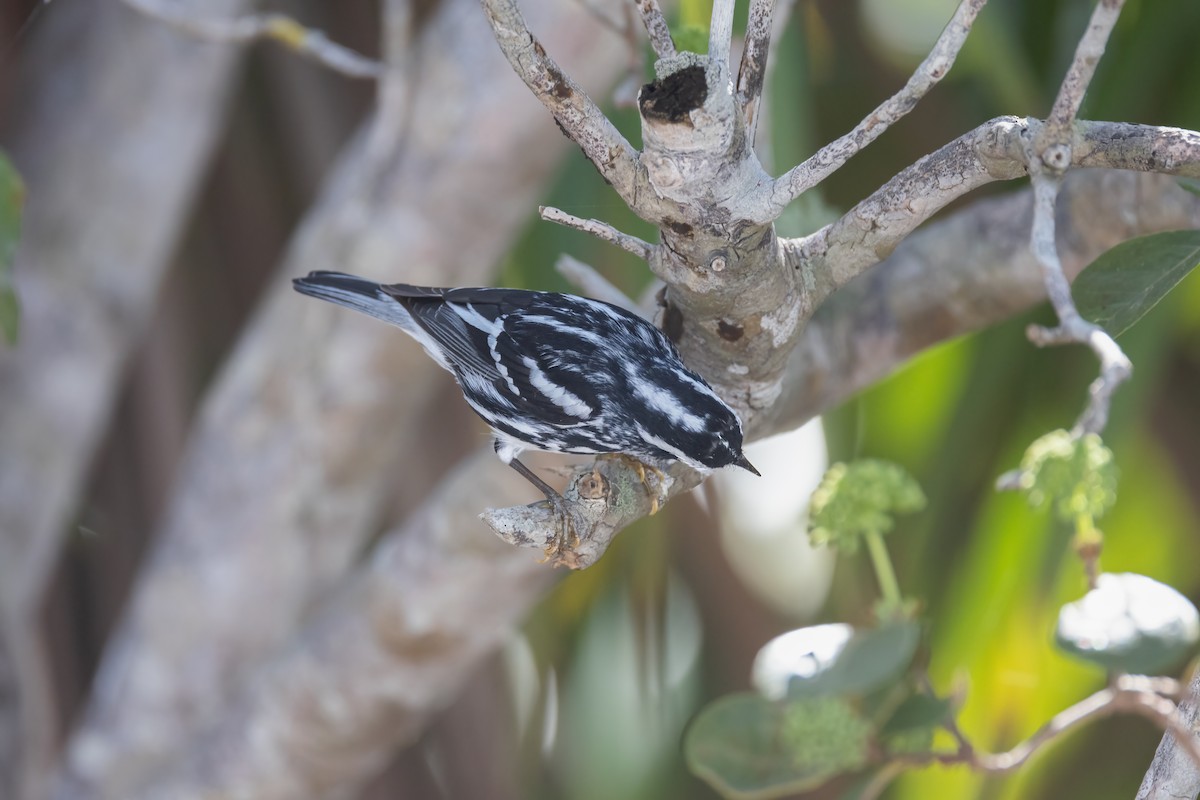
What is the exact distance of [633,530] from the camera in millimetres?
1990

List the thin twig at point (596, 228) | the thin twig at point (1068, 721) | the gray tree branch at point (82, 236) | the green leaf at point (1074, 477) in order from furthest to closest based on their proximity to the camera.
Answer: the gray tree branch at point (82, 236) < the thin twig at point (1068, 721) < the green leaf at point (1074, 477) < the thin twig at point (596, 228)

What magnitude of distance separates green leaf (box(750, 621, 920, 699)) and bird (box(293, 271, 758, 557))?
0.76 ft

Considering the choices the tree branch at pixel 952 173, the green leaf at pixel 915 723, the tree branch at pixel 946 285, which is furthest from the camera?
the tree branch at pixel 946 285

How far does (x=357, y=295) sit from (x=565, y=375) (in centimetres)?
38

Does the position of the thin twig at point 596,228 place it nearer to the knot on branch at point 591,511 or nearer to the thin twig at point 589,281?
the knot on branch at point 591,511

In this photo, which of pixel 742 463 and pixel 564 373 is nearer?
pixel 742 463

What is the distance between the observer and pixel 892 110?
729 mm

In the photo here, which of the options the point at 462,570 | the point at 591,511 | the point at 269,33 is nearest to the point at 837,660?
the point at 591,511

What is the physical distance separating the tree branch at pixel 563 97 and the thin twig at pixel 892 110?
0.38 feet

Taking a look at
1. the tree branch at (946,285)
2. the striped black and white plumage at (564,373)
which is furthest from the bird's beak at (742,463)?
the tree branch at (946,285)

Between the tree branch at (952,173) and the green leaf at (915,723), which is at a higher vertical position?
the tree branch at (952,173)

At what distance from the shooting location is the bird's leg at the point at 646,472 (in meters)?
1.03

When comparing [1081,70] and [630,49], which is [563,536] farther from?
[630,49]

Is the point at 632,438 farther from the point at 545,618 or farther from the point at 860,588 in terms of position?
the point at 545,618
